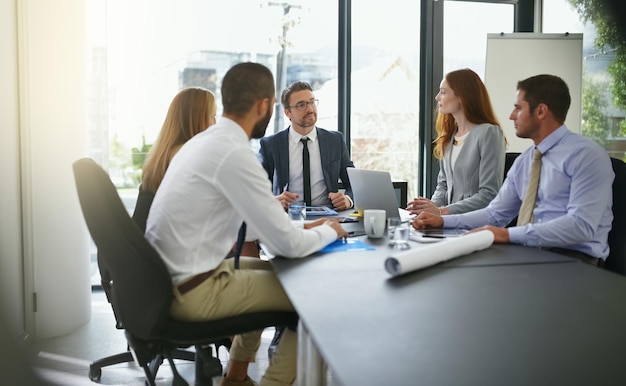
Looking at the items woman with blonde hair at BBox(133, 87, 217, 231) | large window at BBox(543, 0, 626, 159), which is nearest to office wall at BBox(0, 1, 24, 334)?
woman with blonde hair at BBox(133, 87, 217, 231)

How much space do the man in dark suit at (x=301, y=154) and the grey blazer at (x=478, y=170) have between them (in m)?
0.76

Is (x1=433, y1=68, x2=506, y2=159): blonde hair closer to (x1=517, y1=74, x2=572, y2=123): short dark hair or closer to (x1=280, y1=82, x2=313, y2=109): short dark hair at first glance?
(x1=517, y1=74, x2=572, y2=123): short dark hair

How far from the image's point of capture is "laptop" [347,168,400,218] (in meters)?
2.72

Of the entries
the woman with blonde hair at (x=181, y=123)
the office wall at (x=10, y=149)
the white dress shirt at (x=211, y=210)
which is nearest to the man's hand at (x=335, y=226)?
the white dress shirt at (x=211, y=210)

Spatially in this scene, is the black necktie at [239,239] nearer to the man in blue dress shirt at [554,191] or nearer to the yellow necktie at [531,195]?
the man in blue dress shirt at [554,191]

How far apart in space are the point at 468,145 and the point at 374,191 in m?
0.82

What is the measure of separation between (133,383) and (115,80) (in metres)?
2.65

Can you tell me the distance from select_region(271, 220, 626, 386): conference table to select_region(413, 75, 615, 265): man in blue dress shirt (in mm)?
314

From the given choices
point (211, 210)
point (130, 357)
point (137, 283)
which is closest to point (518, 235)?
point (211, 210)

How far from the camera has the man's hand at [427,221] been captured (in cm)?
266

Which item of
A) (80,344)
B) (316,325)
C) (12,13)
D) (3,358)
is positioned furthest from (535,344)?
(12,13)

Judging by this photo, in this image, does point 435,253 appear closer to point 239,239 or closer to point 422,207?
point 239,239

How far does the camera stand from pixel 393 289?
1.64m

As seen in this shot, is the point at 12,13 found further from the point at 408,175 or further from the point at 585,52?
the point at 585,52
